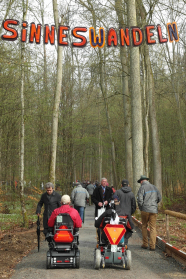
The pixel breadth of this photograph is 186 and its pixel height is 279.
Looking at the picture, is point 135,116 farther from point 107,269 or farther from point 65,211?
point 107,269

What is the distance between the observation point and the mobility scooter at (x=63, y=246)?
6.60 meters

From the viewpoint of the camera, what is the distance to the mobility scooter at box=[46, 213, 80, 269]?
6.60m

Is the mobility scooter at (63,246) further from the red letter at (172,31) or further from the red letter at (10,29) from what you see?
the red letter at (172,31)

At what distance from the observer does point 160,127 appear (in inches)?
1217

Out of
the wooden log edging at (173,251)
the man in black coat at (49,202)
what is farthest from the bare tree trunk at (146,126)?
the man in black coat at (49,202)

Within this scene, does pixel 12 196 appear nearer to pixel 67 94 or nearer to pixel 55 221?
pixel 67 94

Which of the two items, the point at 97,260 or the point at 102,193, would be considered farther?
the point at 102,193

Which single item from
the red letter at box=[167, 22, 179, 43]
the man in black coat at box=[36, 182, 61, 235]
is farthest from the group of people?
the red letter at box=[167, 22, 179, 43]

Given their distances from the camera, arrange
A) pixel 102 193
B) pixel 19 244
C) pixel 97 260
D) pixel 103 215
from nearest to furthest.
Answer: pixel 97 260
pixel 103 215
pixel 19 244
pixel 102 193

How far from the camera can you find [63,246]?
666cm

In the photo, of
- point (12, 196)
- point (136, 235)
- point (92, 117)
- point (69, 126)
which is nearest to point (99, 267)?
point (136, 235)

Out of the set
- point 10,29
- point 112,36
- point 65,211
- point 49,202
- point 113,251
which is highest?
point 112,36

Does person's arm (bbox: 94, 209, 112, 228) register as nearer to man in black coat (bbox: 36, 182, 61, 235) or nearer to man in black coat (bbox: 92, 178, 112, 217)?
man in black coat (bbox: 36, 182, 61, 235)

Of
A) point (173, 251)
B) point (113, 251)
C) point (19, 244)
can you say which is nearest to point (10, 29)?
point (19, 244)
